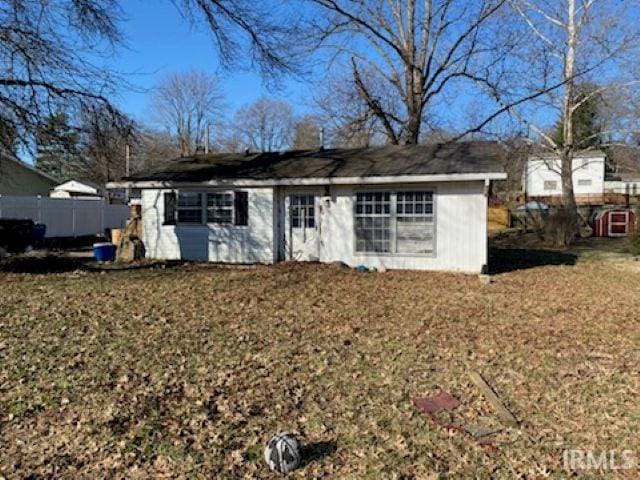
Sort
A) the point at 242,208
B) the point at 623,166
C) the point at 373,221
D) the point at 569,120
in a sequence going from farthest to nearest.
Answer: the point at 623,166 → the point at 569,120 → the point at 242,208 → the point at 373,221

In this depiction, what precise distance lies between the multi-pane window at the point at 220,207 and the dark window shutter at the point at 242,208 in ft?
0.56

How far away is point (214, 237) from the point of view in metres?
13.9

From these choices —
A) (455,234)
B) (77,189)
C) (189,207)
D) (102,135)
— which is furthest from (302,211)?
(77,189)

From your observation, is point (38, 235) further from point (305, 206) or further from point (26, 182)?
point (26, 182)

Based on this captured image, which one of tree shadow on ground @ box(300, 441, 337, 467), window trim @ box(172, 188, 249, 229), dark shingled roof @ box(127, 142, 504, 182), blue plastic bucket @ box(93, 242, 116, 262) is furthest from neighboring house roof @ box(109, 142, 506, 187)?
tree shadow on ground @ box(300, 441, 337, 467)

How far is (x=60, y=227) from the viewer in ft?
72.1

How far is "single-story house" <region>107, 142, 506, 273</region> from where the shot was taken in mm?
11859

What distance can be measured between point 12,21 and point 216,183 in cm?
575

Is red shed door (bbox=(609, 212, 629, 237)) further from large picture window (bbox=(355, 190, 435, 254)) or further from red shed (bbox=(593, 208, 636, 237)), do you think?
large picture window (bbox=(355, 190, 435, 254))

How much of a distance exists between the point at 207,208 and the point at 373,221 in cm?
482

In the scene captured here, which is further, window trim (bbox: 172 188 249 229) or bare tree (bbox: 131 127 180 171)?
bare tree (bbox: 131 127 180 171)

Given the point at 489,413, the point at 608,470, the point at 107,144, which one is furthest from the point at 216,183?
the point at 608,470

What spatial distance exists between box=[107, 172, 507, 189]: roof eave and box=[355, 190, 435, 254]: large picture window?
57 cm

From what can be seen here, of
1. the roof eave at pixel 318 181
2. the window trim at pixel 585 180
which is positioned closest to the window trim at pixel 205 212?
the roof eave at pixel 318 181
